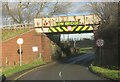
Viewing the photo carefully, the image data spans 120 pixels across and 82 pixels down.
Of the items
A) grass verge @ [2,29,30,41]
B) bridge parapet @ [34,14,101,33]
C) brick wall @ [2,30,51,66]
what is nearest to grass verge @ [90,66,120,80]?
brick wall @ [2,30,51,66]

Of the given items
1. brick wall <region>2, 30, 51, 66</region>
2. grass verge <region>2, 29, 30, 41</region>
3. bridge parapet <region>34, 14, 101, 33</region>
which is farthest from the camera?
bridge parapet <region>34, 14, 101, 33</region>

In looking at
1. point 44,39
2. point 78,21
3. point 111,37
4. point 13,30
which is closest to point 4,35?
point 13,30

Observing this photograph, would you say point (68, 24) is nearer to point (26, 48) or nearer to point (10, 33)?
point (26, 48)

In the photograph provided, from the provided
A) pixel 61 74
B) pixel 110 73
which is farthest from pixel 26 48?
pixel 110 73

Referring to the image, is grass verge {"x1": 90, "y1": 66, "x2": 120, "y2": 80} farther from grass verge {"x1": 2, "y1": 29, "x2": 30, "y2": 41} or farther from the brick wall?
grass verge {"x1": 2, "y1": 29, "x2": 30, "y2": 41}

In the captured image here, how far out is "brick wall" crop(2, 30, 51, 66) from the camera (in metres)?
45.8

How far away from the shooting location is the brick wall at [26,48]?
45.8 meters

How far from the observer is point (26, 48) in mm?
47656

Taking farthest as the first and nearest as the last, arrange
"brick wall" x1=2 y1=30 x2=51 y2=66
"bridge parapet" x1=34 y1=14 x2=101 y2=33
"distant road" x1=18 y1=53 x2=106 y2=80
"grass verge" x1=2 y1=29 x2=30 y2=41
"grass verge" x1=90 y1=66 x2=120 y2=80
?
"bridge parapet" x1=34 y1=14 x2=101 y2=33, "grass verge" x1=2 y1=29 x2=30 y2=41, "brick wall" x1=2 y1=30 x2=51 y2=66, "distant road" x1=18 y1=53 x2=106 y2=80, "grass verge" x1=90 y1=66 x2=120 y2=80

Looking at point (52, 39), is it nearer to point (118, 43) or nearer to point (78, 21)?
point (78, 21)

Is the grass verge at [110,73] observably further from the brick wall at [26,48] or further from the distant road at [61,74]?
the brick wall at [26,48]

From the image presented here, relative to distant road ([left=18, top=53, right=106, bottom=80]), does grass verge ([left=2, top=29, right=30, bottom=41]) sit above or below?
above

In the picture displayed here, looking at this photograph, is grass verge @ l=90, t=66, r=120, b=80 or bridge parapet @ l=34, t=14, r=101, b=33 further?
bridge parapet @ l=34, t=14, r=101, b=33

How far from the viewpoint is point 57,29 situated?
51.5m
